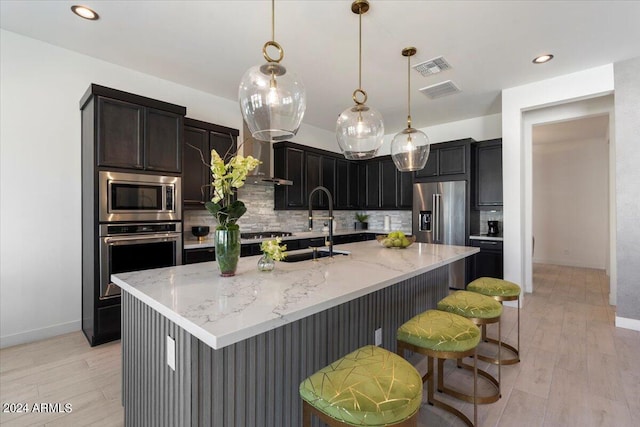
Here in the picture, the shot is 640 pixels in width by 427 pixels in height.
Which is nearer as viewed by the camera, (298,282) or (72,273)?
(298,282)

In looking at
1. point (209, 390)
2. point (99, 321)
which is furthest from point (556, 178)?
point (99, 321)

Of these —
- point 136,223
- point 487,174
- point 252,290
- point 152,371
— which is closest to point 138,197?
point 136,223

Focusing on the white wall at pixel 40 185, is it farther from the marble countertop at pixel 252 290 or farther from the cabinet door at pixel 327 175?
the cabinet door at pixel 327 175

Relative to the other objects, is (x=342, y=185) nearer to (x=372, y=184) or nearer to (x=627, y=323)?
(x=372, y=184)

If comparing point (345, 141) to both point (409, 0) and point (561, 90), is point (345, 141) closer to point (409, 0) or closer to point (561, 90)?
point (409, 0)

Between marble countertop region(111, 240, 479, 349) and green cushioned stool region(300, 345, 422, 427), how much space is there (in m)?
0.25

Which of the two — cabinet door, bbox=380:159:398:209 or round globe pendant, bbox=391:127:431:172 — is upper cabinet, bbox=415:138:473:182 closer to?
cabinet door, bbox=380:159:398:209

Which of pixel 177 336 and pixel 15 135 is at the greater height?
pixel 15 135

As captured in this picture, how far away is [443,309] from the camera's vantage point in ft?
6.67

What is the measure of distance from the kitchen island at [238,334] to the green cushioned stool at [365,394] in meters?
0.25

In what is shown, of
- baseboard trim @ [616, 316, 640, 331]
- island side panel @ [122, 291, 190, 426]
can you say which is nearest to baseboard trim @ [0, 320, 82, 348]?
island side panel @ [122, 291, 190, 426]

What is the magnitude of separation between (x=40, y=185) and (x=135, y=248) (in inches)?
43.2

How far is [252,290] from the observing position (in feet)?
4.48

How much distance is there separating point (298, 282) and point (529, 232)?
4522 millimetres
